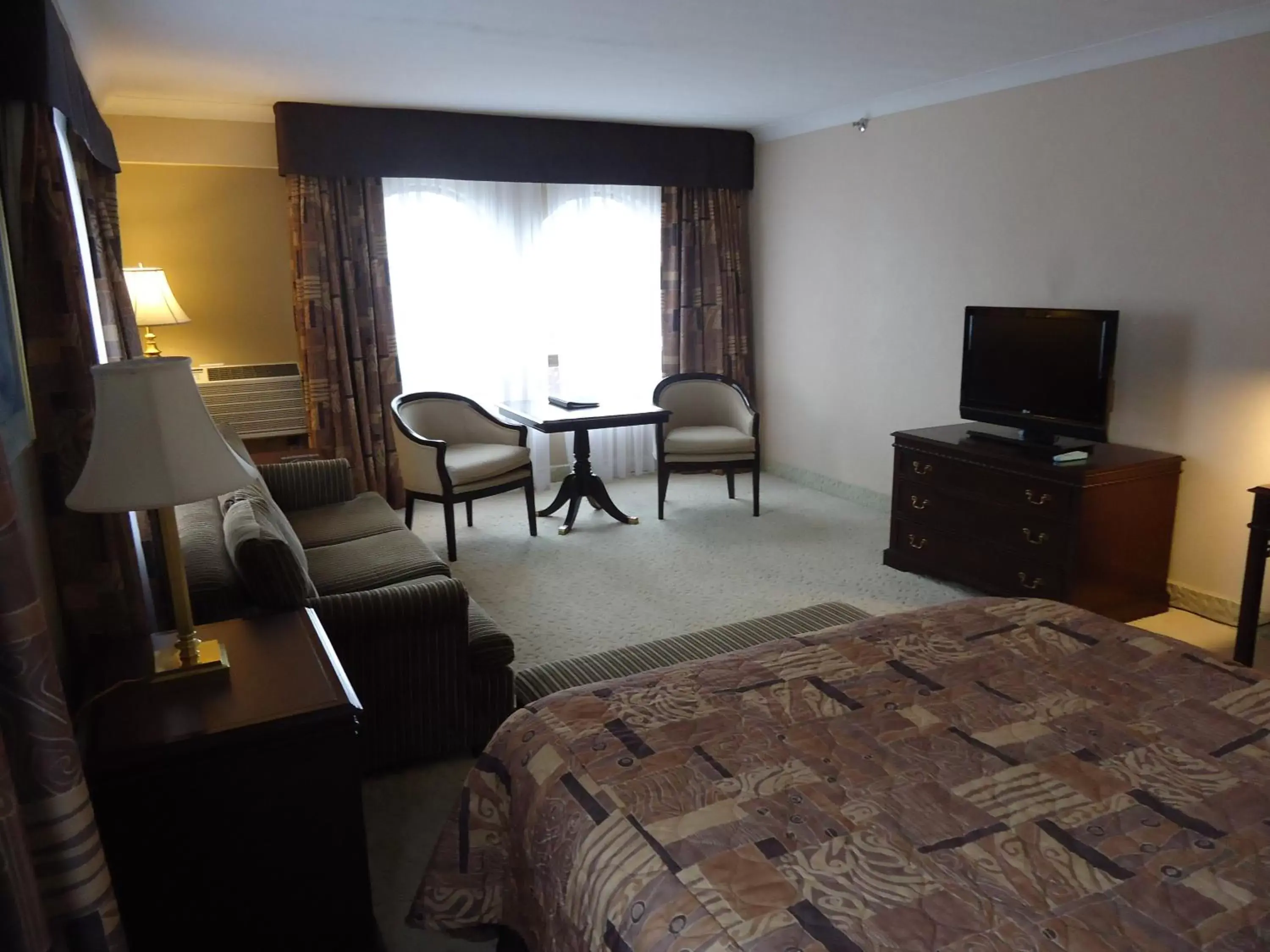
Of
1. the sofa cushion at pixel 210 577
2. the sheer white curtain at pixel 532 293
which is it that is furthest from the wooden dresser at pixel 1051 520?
the sofa cushion at pixel 210 577

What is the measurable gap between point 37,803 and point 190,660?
0.88 meters

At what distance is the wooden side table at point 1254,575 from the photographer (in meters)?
3.02

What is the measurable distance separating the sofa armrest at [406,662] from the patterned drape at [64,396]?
1.68 ft

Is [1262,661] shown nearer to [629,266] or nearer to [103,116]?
[629,266]

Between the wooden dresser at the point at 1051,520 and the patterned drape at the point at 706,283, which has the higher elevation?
the patterned drape at the point at 706,283

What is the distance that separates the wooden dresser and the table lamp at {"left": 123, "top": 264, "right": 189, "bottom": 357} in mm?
3754

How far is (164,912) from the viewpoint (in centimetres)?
167

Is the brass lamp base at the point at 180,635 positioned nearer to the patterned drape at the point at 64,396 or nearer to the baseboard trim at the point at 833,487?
the patterned drape at the point at 64,396

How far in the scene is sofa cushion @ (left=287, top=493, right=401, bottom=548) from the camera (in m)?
3.66

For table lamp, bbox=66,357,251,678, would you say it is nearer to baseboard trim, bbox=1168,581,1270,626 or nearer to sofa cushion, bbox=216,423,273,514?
sofa cushion, bbox=216,423,273,514

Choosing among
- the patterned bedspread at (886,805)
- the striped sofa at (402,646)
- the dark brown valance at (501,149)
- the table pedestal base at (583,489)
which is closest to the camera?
the patterned bedspread at (886,805)

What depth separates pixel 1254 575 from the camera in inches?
122

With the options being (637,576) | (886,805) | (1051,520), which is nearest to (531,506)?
(637,576)

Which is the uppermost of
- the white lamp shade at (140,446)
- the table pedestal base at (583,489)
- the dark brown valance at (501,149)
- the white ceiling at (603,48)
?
the white ceiling at (603,48)
